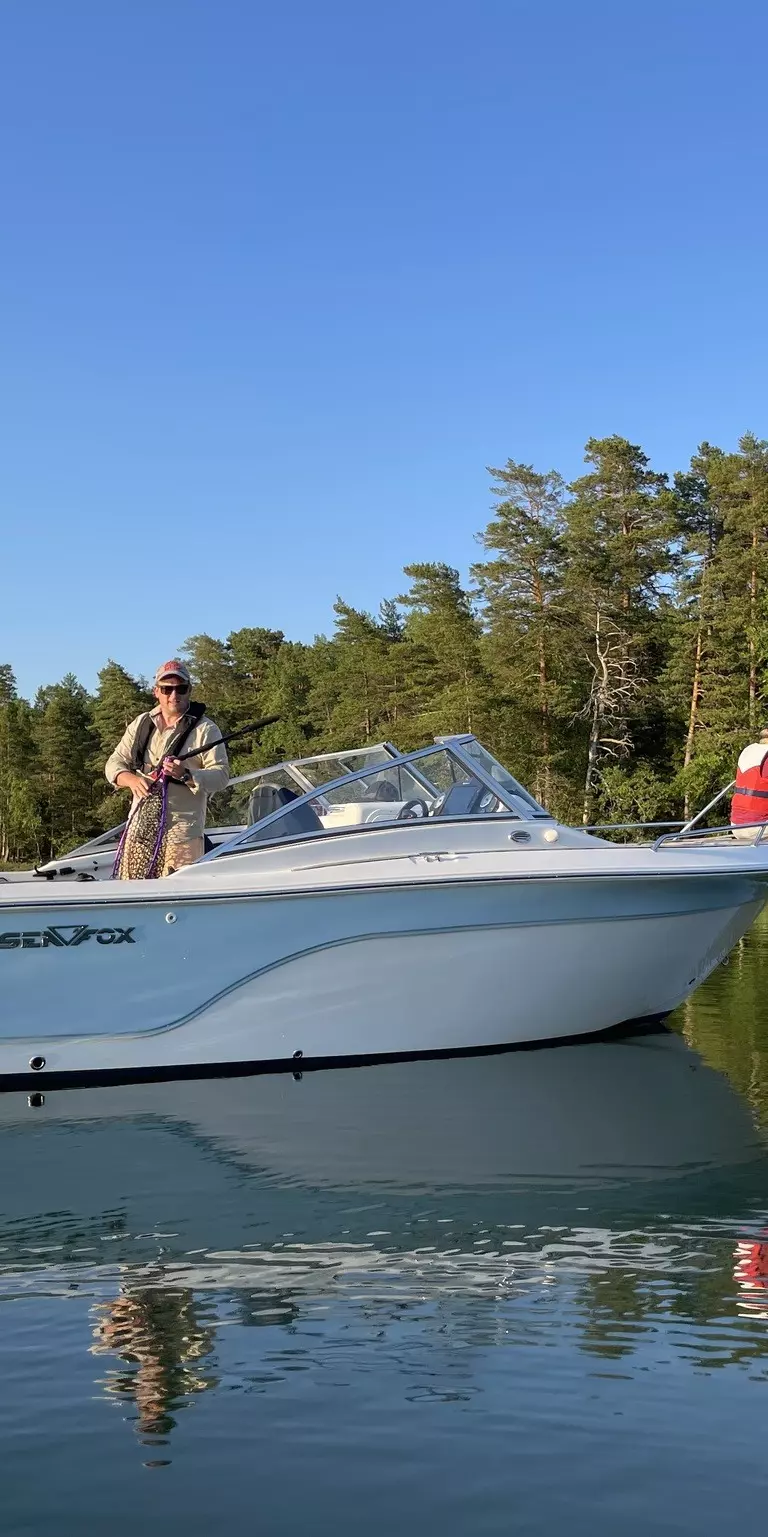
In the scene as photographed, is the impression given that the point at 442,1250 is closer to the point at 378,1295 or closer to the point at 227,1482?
the point at 378,1295

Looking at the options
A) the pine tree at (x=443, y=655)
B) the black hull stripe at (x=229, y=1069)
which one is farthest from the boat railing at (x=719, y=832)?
the pine tree at (x=443, y=655)

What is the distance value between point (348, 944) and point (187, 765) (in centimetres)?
132

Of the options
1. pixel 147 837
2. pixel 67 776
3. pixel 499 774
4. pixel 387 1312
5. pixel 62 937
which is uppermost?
pixel 67 776

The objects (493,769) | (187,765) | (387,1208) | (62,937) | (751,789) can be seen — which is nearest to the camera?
(387,1208)

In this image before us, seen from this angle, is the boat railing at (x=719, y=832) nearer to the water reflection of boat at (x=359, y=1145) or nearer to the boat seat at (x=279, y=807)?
the water reflection of boat at (x=359, y=1145)

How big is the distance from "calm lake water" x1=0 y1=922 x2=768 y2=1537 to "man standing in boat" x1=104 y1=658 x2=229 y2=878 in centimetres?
142

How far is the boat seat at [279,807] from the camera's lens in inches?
288

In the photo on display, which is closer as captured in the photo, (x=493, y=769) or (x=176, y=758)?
(x=176, y=758)

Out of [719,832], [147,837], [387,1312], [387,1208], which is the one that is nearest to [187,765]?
[147,837]

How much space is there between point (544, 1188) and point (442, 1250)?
2.57 ft

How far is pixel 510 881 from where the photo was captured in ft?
22.7

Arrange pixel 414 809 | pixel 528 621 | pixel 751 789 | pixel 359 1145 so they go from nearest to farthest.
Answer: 1. pixel 359 1145
2. pixel 414 809
3. pixel 751 789
4. pixel 528 621

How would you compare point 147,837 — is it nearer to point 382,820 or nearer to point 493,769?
point 382,820

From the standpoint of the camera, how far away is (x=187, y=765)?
23.6 ft
